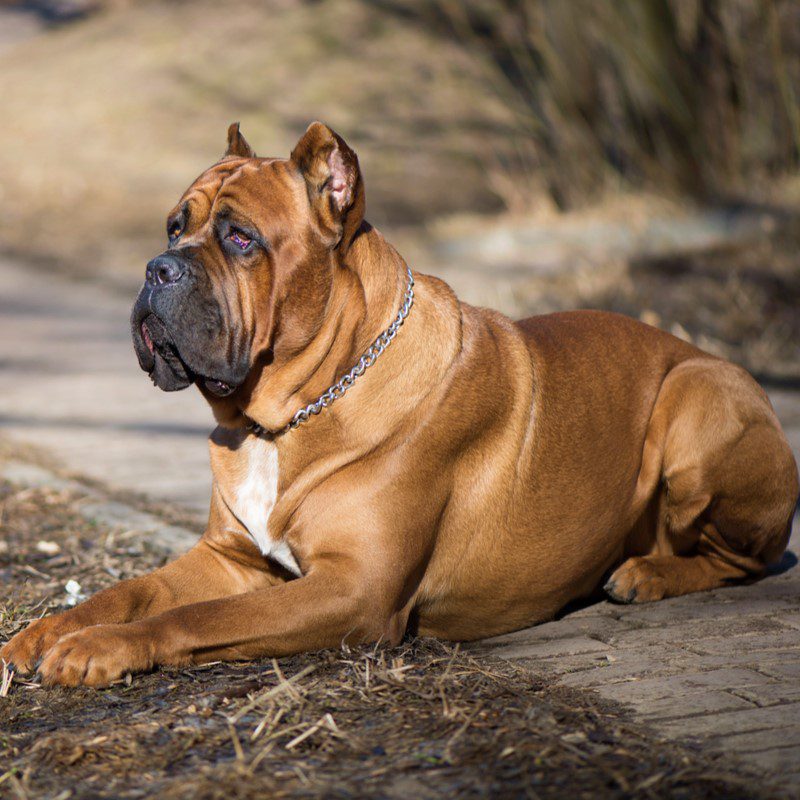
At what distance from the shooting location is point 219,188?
3648 millimetres

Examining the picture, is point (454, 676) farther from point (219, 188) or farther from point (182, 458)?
point (182, 458)

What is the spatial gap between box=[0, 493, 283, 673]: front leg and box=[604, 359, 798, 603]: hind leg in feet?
4.02

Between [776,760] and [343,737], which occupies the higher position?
[776,760]

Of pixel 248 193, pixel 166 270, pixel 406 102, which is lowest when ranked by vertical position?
pixel 166 270

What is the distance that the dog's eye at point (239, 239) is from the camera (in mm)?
3545

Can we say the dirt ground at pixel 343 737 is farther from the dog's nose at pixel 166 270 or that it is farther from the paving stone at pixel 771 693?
the dog's nose at pixel 166 270

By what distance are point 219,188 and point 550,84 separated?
8.24 m

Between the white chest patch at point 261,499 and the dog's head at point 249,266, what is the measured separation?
215 mm

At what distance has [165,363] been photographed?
3695 mm

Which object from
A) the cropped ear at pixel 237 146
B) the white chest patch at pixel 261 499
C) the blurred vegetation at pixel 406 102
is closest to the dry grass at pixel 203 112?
the blurred vegetation at pixel 406 102

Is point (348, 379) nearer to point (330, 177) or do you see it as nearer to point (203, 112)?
point (330, 177)

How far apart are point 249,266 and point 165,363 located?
421mm

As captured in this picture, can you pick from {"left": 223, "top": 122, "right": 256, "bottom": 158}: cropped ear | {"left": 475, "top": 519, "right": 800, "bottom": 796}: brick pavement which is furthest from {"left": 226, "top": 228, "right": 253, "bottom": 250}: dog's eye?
{"left": 475, "top": 519, "right": 800, "bottom": 796}: brick pavement

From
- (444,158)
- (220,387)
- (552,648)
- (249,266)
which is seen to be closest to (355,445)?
(220,387)
